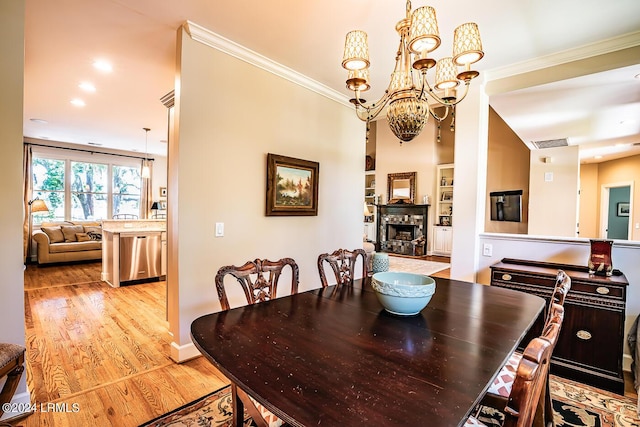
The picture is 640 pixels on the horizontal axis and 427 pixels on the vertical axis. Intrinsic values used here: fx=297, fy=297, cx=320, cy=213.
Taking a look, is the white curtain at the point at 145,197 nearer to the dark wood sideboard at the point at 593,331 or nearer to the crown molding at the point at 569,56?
the crown molding at the point at 569,56

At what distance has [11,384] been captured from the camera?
1.54 m

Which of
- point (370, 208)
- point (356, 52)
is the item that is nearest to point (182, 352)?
point (356, 52)

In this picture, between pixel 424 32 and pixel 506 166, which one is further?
pixel 506 166

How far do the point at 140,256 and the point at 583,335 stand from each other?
560 centimetres

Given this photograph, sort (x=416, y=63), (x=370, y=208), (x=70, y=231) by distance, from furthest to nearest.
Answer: (x=370, y=208)
(x=70, y=231)
(x=416, y=63)

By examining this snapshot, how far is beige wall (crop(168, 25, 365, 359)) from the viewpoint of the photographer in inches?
95.0

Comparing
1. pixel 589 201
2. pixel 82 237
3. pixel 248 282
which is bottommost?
pixel 82 237

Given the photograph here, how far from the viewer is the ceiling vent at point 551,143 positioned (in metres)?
4.80

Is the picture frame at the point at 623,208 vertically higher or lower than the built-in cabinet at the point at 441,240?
higher

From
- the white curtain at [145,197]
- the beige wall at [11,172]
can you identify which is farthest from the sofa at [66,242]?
the beige wall at [11,172]

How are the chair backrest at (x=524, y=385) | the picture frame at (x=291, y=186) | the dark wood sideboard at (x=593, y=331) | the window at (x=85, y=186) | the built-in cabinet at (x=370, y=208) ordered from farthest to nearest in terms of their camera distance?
1. the built-in cabinet at (x=370, y=208)
2. the window at (x=85, y=186)
3. the picture frame at (x=291, y=186)
4. the dark wood sideboard at (x=593, y=331)
5. the chair backrest at (x=524, y=385)

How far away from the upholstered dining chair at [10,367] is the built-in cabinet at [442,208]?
8.44 meters

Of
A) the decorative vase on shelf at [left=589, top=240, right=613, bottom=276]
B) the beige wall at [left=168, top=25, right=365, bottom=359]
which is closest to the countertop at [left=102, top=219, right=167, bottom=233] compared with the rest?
the beige wall at [left=168, top=25, right=365, bottom=359]

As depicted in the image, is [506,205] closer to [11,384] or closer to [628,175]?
[628,175]
